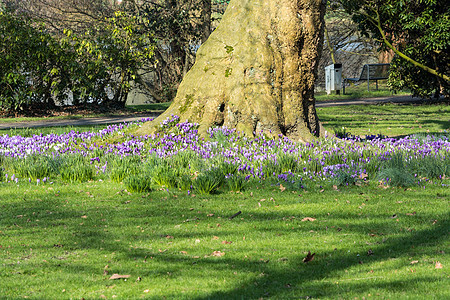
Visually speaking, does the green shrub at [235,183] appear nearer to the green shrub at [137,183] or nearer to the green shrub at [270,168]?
the green shrub at [270,168]

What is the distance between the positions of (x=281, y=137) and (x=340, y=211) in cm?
360

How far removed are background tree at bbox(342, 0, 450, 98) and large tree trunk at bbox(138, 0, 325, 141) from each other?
6.46 meters

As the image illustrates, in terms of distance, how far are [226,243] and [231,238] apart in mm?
146

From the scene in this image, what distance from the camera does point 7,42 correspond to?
18.1 m

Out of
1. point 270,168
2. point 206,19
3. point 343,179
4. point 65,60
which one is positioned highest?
point 206,19

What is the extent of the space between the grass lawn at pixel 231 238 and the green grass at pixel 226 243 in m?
0.01

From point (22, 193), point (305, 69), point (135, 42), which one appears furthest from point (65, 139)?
point (135, 42)

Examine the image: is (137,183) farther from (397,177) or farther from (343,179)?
(397,177)

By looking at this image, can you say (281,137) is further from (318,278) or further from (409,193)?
(318,278)

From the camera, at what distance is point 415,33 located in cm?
1756

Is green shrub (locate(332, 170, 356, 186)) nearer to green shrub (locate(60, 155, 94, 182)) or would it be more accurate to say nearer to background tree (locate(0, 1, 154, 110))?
green shrub (locate(60, 155, 94, 182))

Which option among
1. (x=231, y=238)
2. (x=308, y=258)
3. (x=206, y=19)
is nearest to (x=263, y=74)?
(x=231, y=238)

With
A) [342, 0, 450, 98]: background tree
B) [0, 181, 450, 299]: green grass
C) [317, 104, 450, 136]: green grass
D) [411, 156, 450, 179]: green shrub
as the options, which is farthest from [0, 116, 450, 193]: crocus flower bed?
[342, 0, 450, 98]: background tree

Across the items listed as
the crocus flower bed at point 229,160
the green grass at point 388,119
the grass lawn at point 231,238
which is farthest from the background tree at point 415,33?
the grass lawn at point 231,238
